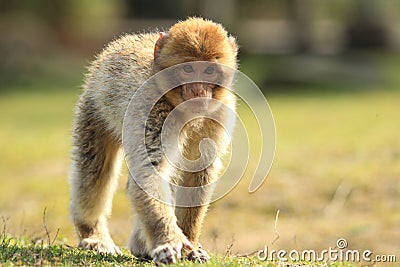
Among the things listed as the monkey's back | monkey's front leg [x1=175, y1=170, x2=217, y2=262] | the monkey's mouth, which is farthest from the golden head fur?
monkey's front leg [x1=175, y1=170, x2=217, y2=262]

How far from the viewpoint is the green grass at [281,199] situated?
8422 millimetres

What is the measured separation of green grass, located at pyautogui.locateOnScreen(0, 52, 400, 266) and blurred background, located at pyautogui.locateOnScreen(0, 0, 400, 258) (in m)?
0.03

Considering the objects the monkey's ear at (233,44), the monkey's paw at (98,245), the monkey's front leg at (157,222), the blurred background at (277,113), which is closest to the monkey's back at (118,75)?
the monkey's ear at (233,44)

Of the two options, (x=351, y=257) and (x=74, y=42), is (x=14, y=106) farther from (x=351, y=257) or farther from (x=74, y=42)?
(x=351, y=257)

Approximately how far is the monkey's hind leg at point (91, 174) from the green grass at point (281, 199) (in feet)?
0.96

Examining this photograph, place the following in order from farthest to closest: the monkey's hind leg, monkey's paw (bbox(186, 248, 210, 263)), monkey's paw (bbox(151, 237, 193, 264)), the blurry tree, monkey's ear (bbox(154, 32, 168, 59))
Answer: the blurry tree → the monkey's hind leg → monkey's ear (bbox(154, 32, 168, 59)) → monkey's paw (bbox(186, 248, 210, 263)) → monkey's paw (bbox(151, 237, 193, 264))

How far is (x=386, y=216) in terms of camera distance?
32.9ft

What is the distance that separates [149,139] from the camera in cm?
628

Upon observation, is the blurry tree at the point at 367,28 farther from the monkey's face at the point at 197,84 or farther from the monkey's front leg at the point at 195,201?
the monkey's face at the point at 197,84

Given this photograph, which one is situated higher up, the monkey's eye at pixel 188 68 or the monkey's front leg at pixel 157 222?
the monkey's eye at pixel 188 68

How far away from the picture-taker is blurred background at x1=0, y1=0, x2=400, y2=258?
10164mm

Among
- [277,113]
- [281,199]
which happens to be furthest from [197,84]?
[277,113]

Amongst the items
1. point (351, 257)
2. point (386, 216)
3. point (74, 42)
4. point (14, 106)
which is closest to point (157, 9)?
point (74, 42)

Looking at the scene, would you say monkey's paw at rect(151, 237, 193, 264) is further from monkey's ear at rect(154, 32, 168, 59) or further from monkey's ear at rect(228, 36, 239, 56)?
monkey's ear at rect(228, 36, 239, 56)
